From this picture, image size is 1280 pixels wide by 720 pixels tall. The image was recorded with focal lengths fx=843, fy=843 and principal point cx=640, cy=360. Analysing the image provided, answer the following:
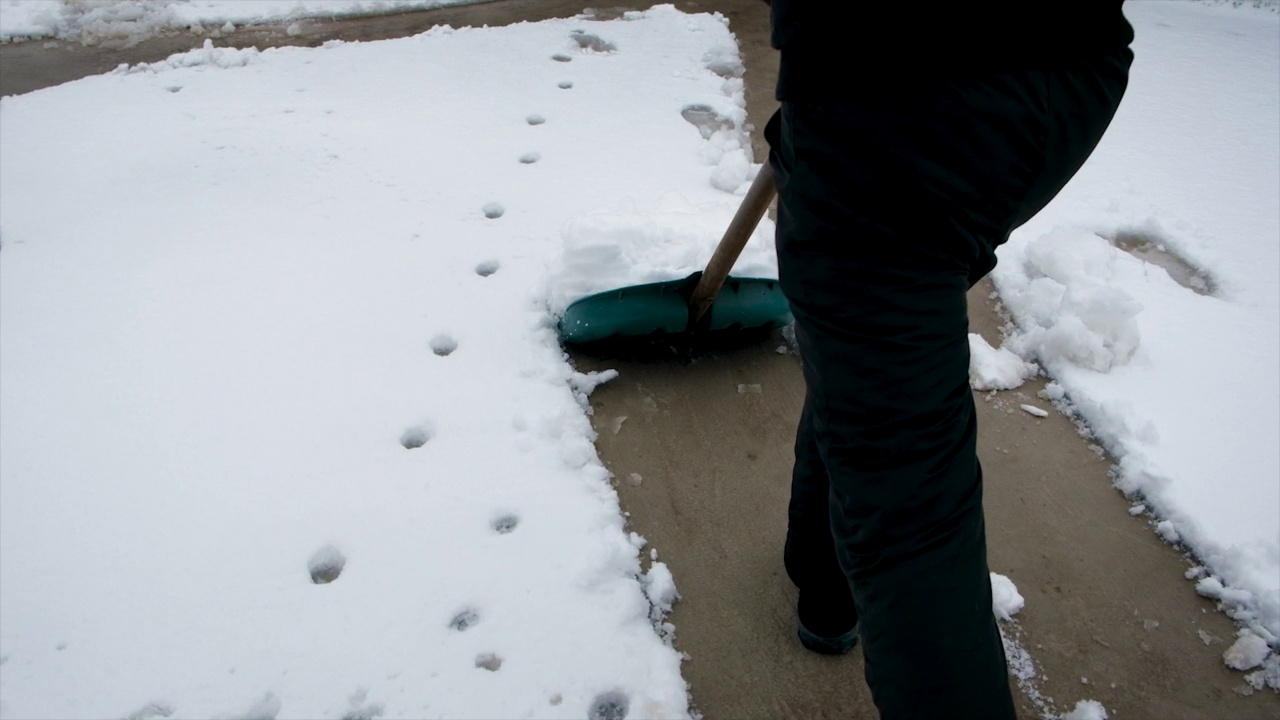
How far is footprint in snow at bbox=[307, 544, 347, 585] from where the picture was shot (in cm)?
164

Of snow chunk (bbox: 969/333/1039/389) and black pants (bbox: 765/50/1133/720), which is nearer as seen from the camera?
black pants (bbox: 765/50/1133/720)

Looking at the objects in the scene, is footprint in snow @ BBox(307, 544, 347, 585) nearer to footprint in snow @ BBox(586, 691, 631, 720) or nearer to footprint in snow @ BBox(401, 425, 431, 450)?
footprint in snow @ BBox(401, 425, 431, 450)

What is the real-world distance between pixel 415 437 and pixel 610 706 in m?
0.76

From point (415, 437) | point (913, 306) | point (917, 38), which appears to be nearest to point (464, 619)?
point (415, 437)

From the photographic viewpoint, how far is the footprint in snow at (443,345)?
212cm

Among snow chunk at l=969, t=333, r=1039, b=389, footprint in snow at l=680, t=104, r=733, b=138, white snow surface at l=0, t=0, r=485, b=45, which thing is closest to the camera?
snow chunk at l=969, t=333, r=1039, b=389

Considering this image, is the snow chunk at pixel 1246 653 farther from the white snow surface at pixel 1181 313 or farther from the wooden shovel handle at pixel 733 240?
the wooden shovel handle at pixel 733 240

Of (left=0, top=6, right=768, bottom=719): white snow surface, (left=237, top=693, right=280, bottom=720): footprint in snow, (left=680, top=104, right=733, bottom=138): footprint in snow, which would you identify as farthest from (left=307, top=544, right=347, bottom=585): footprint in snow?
(left=680, top=104, right=733, bottom=138): footprint in snow

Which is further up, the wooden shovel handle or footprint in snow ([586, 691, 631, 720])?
the wooden shovel handle

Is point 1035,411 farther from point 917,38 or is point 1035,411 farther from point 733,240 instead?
point 917,38

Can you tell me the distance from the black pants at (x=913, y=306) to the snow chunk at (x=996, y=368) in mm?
1126

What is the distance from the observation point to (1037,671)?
1.56 meters

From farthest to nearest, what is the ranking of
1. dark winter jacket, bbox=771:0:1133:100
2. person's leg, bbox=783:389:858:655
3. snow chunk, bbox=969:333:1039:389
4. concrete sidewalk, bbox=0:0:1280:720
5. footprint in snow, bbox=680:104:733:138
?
footprint in snow, bbox=680:104:733:138 → snow chunk, bbox=969:333:1039:389 → concrete sidewalk, bbox=0:0:1280:720 → person's leg, bbox=783:389:858:655 → dark winter jacket, bbox=771:0:1133:100

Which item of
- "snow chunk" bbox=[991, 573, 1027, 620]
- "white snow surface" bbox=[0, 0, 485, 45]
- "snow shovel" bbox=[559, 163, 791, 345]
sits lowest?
"snow chunk" bbox=[991, 573, 1027, 620]
